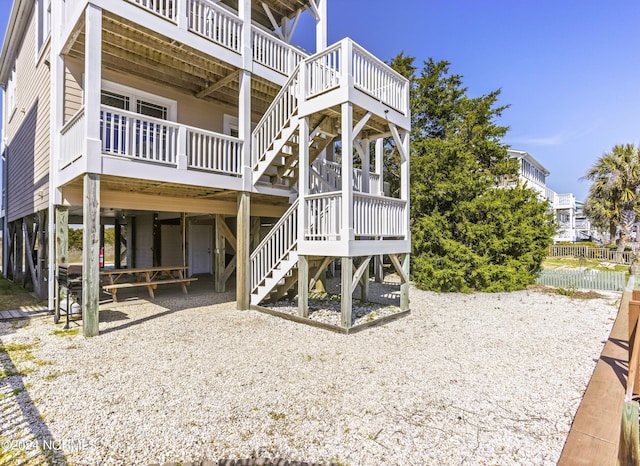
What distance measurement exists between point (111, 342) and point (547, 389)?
6.08 metres

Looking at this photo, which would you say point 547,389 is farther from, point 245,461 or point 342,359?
point 245,461

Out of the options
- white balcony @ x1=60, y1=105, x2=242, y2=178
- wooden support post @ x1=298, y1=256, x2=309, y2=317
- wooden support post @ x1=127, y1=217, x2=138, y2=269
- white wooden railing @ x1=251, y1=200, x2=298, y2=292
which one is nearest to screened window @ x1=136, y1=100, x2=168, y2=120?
white balcony @ x1=60, y1=105, x2=242, y2=178

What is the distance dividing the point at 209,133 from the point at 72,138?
2.39 meters

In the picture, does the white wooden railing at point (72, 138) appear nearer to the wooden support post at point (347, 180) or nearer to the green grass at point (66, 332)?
the green grass at point (66, 332)

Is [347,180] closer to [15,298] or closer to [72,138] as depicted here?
[72,138]

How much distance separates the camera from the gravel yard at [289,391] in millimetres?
2697

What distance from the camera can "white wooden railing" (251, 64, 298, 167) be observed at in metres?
7.20

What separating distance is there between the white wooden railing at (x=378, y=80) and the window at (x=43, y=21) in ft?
23.8

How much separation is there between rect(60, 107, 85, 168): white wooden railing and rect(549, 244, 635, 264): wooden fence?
75.3 feet

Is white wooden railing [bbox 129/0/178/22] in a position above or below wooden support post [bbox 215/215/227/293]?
above

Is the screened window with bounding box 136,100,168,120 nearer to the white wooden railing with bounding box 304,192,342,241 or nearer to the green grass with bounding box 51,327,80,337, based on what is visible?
the white wooden railing with bounding box 304,192,342,241

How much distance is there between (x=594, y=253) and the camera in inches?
771

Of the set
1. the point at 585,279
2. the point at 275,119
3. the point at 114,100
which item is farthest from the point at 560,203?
the point at 114,100

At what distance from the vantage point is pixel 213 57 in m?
6.80
